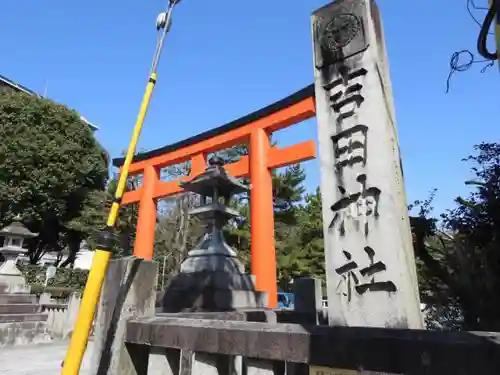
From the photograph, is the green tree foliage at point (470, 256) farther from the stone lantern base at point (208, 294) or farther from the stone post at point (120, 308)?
the stone post at point (120, 308)

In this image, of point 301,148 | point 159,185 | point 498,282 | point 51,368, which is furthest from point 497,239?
point 159,185

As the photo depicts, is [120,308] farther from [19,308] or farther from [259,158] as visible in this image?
[19,308]

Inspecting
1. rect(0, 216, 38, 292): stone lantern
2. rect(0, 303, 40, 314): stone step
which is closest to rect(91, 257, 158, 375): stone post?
rect(0, 303, 40, 314): stone step

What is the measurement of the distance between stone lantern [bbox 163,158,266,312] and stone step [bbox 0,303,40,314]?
712 centimetres

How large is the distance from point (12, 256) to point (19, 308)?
2904 mm

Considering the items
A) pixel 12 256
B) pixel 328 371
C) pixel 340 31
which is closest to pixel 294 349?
pixel 328 371

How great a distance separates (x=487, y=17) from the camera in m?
1.65

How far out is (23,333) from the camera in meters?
9.41

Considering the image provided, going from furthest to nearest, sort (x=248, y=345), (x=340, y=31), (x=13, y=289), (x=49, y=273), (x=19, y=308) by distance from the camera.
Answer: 1. (x=49, y=273)
2. (x=13, y=289)
3. (x=19, y=308)
4. (x=340, y=31)
5. (x=248, y=345)

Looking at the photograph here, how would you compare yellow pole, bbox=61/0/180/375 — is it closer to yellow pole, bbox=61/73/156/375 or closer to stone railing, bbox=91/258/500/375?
yellow pole, bbox=61/73/156/375

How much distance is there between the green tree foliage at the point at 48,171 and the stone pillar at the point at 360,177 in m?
22.3

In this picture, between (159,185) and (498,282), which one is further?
(159,185)

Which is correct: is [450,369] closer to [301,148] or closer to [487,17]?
[487,17]

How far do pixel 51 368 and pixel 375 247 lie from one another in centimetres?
667
